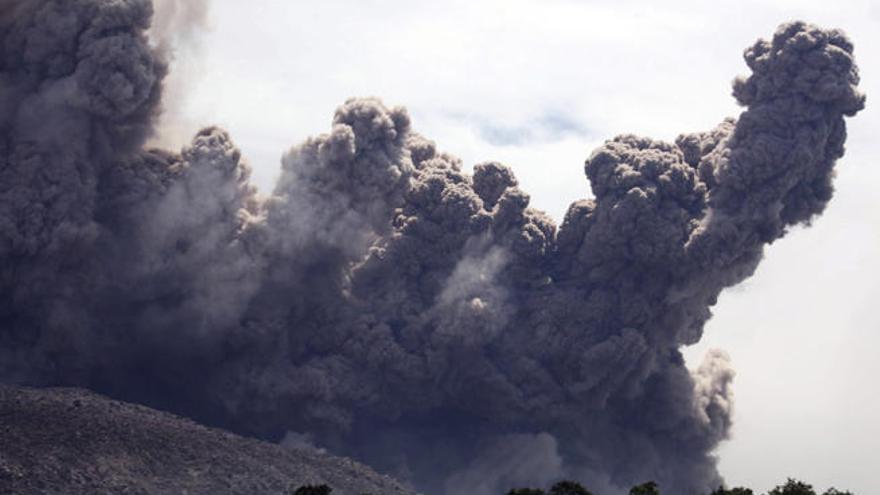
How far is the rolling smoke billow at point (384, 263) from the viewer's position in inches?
4577

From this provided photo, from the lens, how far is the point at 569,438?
13325cm

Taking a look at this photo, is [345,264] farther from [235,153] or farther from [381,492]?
[381,492]

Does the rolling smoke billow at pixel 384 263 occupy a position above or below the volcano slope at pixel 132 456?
above

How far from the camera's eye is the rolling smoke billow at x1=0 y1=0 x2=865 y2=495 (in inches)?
4577

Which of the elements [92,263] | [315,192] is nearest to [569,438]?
[315,192]

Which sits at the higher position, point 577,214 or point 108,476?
point 577,214

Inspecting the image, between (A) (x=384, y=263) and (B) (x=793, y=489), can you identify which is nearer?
(B) (x=793, y=489)

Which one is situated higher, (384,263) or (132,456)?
(384,263)

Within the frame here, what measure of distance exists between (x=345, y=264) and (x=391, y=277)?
11.8 feet

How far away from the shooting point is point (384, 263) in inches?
5074

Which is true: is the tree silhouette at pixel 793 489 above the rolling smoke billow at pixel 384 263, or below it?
below

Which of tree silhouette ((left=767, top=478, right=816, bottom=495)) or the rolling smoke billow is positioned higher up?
the rolling smoke billow

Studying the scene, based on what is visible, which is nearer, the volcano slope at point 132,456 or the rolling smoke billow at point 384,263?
the volcano slope at point 132,456

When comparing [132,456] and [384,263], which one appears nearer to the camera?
[132,456]
